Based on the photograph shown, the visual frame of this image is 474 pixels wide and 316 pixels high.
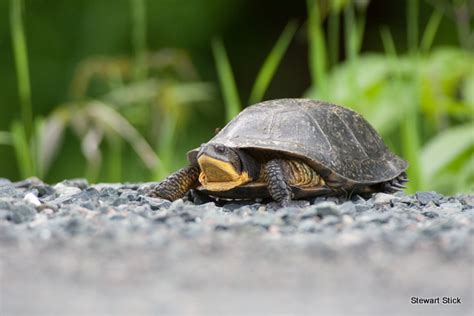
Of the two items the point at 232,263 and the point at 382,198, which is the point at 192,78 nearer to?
the point at 382,198

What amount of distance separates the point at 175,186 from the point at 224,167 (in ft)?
0.80

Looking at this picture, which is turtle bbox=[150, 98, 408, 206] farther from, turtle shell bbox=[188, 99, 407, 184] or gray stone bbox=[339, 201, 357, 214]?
gray stone bbox=[339, 201, 357, 214]

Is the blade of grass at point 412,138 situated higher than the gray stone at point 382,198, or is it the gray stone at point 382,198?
the blade of grass at point 412,138

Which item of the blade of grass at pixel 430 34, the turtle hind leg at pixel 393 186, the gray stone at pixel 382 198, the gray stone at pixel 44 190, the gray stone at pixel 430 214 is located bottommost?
the gray stone at pixel 430 214

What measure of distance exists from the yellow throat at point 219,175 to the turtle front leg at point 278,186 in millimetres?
100

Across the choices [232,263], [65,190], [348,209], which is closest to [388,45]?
[65,190]

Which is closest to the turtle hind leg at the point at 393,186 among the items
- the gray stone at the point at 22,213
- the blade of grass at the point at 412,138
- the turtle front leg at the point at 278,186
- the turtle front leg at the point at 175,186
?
the blade of grass at the point at 412,138

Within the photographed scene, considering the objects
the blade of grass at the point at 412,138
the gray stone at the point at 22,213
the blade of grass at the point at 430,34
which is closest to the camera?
the gray stone at the point at 22,213

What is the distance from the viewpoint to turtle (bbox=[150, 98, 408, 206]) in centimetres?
287

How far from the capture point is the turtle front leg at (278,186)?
281cm

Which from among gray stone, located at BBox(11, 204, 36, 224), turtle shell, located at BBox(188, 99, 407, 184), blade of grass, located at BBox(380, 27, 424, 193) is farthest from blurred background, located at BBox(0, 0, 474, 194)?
gray stone, located at BBox(11, 204, 36, 224)

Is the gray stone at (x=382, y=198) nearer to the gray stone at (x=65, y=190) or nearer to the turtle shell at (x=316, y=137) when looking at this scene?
the turtle shell at (x=316, y=137)

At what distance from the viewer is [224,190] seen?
2922 millimetres

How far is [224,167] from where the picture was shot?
2.84 m
